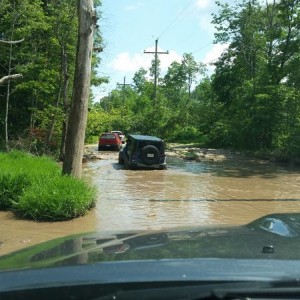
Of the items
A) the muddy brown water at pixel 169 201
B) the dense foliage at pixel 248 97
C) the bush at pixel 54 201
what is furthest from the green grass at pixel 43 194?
the dense foliage at pixel 248 97

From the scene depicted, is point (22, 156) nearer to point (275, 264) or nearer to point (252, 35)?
point (275, 264)

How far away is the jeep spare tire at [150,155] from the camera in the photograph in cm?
2442

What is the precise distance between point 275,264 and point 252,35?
1929 inches

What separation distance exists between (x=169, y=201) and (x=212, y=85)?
46922 millimetres

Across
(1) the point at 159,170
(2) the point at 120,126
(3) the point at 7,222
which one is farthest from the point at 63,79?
(2) the point at 120,126

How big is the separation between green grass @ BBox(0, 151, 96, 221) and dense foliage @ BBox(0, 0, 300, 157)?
10895 mm

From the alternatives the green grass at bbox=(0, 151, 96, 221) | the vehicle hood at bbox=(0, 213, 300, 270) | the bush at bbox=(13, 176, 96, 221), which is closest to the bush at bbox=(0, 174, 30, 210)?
the green grass at bbox=(0, 151, 96, 221)

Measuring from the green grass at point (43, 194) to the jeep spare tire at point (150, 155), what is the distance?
11.1 m

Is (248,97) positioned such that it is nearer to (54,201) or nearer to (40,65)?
(40,65)

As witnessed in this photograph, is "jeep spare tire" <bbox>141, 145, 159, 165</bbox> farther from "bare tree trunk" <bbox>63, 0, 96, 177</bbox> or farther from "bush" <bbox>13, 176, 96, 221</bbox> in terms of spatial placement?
"bush" <bbox>13, 176, 96, 221</bbox>

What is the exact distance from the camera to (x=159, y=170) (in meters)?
24.6

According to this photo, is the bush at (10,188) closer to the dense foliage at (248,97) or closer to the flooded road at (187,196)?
the flooded road at (187,196)

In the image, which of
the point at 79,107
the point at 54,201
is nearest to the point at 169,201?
the point at 79,107

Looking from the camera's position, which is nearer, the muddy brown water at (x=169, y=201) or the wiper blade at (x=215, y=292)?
the wiper blade at (x=215, y=292)
